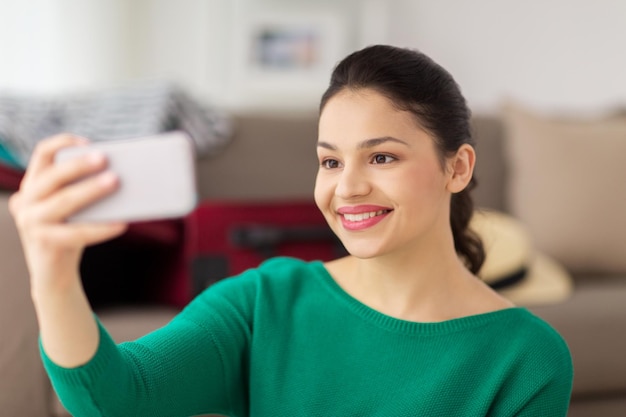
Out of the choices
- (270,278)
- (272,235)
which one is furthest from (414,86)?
(272,235)

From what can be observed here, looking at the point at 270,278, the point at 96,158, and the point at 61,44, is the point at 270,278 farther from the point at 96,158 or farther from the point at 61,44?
the point at 61,44

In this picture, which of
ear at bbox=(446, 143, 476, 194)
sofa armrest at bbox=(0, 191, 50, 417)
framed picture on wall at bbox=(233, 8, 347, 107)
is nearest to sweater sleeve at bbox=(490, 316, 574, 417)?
ear at bbox=(446, 143, 476, 194)

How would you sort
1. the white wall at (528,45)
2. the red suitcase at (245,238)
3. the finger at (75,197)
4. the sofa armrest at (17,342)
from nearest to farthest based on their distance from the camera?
1. the finger at (75,197)
2. the sofa armrest at (17,342)
3. the red suitcase at (245,238)
4. the white wall at (528,45)

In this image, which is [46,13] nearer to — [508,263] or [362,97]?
[508,263]

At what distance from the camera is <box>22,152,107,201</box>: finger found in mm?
629

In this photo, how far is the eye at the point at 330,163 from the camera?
96 centimetres

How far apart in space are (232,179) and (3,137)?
61 centimetres

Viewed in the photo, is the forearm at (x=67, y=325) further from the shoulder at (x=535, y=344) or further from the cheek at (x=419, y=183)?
the shoulder at (x=535, y=344)

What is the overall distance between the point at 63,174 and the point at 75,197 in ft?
0.07

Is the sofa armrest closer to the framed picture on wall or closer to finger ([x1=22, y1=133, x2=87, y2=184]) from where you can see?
finger ([x1=22, y1=133, x2=87, y2=184])

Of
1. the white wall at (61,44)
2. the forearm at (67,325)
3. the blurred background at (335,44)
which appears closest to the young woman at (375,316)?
the forearm at (67,325)

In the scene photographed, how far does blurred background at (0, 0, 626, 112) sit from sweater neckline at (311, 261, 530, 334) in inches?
85.1

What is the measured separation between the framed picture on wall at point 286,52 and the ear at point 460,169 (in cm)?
233

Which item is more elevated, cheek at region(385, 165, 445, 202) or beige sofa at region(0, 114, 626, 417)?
cheek at region(385, 165, 445, 202)
